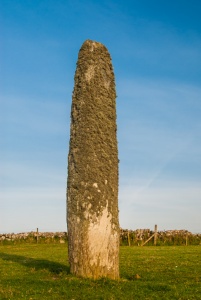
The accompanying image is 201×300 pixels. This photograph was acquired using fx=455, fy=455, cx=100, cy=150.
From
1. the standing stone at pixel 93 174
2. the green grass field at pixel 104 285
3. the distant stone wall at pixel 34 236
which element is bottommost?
the green grass field at pixel 104 285

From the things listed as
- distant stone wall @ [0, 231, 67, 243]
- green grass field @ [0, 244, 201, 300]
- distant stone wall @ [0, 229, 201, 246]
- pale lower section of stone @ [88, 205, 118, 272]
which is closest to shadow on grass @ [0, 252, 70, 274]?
green grass field @ [0, 244, 201, 300]

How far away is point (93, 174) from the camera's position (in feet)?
49.8

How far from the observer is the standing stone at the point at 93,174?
14992 millimetres

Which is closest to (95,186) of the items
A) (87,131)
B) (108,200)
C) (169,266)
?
(108,200)

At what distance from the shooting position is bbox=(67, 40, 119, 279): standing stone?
15.0 meters

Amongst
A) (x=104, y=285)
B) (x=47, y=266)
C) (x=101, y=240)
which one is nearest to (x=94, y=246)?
(x=101, y=240)

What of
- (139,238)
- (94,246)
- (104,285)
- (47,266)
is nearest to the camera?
(104,285)

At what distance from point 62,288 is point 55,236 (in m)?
39.6

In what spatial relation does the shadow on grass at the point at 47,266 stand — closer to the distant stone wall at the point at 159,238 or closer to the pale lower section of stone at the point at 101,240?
the pale lower section of stone at the point at 101,240

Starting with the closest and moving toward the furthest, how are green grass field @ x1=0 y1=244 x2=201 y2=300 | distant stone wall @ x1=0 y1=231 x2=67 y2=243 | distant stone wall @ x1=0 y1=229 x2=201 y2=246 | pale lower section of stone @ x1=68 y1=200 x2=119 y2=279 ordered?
green grass field @ x1=0 y1=244 x2=201 y2=300 → pale lower section of stone @ x1=68 y1=200 x2=119 y2=279 → distant stone wall @ x1=0 y1=229 x2=201 y2=246 → distant stone wall @ x1=0 y1=231 x2=67 y2=243

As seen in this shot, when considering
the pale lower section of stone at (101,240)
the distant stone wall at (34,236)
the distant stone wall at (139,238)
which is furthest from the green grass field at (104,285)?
the distant stone wall at (34,236)

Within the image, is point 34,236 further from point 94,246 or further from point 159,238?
point 94,246

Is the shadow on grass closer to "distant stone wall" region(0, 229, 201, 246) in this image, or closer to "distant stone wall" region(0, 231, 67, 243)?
"distant stone wall" region(0, 229, 201, 246)

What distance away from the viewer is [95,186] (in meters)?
15.1
